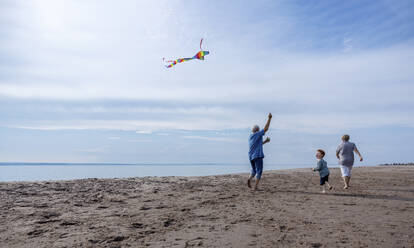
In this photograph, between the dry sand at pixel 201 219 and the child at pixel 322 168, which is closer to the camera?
the dry sand at pixel 201 219

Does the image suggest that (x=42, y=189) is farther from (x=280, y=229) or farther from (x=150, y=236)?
(x=280, y=229)

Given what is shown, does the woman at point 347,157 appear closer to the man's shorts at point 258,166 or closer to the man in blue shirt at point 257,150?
the man in blue shirt at point 257,150

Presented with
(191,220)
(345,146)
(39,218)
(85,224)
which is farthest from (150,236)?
(345,146)

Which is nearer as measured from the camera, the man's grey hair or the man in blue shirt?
the man in blue shirt

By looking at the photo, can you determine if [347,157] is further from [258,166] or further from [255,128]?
[255,128]

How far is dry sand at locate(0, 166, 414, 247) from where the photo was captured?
4.27 metres

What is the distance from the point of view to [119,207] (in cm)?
659

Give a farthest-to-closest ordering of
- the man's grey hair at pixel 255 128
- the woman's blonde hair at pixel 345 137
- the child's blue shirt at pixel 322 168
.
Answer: the woman's blonde hair at pixel 345 137
the man's grey hair at pixel 255 128
the child's blue shirt at pixel 322 168

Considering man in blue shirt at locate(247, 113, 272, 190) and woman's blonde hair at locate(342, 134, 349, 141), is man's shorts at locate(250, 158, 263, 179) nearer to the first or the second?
man in blue shirt at locate(247, 113, 272, 190)

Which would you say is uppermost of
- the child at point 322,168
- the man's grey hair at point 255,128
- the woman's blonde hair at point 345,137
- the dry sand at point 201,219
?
the man's grey hair at point 255,128

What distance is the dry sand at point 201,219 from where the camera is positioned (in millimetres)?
4273

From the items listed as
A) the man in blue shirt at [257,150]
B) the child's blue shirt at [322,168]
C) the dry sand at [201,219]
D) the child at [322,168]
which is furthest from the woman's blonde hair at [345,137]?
the man in blue shirt at [257,150]

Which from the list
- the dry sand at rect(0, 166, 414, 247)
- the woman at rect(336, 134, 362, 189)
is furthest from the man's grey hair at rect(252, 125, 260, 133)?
the woman at rect(336, 134, 362, 189)

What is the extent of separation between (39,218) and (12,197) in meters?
2.69
